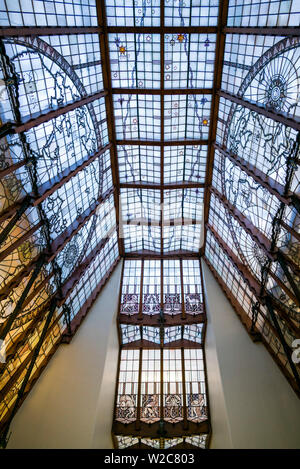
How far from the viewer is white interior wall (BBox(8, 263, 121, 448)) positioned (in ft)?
72.3

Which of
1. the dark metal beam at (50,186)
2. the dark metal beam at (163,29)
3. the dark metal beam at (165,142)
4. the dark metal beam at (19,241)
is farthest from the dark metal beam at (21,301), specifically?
the dark metal beam at (163,29)

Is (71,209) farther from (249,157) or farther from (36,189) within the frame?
(249,157)

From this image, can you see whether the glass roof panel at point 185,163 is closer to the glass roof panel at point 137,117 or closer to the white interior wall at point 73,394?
the glass roof panel at point 137,117

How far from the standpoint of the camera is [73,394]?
24.0m

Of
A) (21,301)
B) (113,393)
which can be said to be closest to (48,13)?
(21,301)

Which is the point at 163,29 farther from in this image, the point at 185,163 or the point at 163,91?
the point at 185,163

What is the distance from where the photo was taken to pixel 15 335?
19969 mm

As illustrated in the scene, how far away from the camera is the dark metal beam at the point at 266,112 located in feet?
52.0

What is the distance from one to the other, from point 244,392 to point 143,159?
1678 centimetres

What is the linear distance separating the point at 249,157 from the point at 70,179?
10049 mm

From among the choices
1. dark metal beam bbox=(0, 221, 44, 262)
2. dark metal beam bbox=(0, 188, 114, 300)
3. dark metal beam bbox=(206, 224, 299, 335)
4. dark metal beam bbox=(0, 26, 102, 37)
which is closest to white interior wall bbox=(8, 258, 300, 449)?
dark metal beam bbox=(206, 224, 299, 335)

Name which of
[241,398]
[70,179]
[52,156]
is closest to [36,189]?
[52,156]
